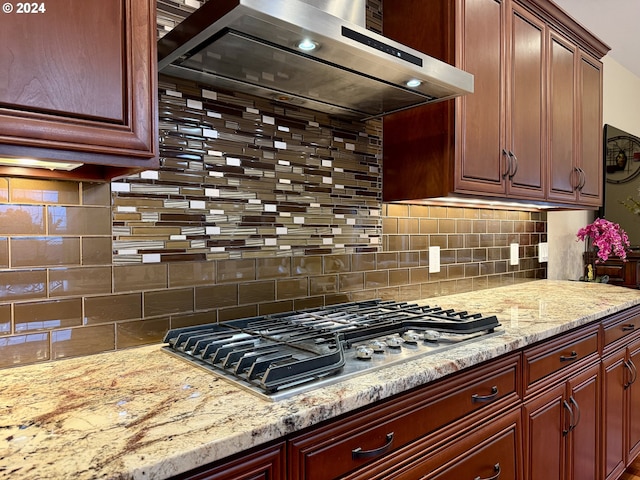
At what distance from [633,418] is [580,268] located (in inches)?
61.2

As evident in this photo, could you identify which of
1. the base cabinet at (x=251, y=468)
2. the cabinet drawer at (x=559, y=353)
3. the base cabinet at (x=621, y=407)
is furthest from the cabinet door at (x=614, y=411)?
the base cabinet at (x=251, y=468)

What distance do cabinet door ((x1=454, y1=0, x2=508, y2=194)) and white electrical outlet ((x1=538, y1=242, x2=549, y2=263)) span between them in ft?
4.08

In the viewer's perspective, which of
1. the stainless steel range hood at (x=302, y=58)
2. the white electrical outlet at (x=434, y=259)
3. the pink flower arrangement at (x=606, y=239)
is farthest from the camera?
the pink flower arrangement at (x=606, y=239)

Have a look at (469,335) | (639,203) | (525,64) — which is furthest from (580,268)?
(469,335)

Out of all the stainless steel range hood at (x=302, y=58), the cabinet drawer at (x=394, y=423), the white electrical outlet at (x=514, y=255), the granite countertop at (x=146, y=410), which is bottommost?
the cabinet drawer at (x=394, y=423)

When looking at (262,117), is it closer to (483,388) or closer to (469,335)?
(469,335)

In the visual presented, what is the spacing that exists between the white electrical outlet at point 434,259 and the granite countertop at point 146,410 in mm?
888

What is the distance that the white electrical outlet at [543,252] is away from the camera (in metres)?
3.09

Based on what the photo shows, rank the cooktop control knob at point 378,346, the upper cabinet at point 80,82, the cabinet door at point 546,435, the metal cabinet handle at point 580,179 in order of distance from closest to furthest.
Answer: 1. the upper cabinet at point 80,82
2. the cooktop control knob at point 378,346
3. the cabinet door at point 546,435
4. the metal cabinet handle at point 580,179

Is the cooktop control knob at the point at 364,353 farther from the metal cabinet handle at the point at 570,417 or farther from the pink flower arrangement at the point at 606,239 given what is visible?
the pink flower arrangement at the point at 606,239

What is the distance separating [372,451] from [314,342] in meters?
0.32

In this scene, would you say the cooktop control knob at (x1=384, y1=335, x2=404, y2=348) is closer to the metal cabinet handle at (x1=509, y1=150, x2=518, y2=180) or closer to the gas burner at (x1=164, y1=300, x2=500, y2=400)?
the gas burner at (x1=164, y1=300, x2=500, y2=400)

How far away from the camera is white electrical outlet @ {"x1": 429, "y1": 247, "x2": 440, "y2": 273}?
7.44 ft

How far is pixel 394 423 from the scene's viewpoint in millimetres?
1067
